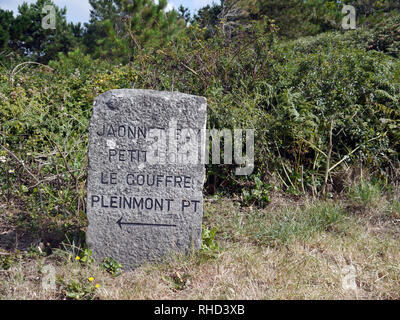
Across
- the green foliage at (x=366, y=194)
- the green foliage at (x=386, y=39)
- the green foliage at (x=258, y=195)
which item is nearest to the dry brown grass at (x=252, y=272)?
the green foliage at (x=366, y=194)

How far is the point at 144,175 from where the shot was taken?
287cm

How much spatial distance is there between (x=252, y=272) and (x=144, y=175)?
1025 millimetres

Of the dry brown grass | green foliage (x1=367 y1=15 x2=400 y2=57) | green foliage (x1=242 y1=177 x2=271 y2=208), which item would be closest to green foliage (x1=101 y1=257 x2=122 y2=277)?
the dry brown grass

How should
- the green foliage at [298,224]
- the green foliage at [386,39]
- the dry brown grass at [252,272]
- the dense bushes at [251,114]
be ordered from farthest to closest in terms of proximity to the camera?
the green foliage at [386,39] < the dense bushes at [251,114] < the green foliage at [298,224] < the dry brown grass at [252,272]

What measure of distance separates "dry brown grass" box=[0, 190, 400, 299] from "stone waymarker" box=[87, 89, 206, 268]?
18 cm

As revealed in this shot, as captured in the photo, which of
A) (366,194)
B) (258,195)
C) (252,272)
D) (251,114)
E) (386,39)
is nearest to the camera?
(252,272)

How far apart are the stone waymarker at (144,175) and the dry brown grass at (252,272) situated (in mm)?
178

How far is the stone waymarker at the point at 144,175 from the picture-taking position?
2816 mm

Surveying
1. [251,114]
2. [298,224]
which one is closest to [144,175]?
[298,224]

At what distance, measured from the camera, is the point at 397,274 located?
277 cm

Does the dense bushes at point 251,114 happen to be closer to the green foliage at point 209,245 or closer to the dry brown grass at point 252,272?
the dry brown grass at point 252,272

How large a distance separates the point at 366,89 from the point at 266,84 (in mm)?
1105

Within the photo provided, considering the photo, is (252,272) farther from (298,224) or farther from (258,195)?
(258,195)

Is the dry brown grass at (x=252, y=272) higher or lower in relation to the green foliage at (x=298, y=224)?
lower
